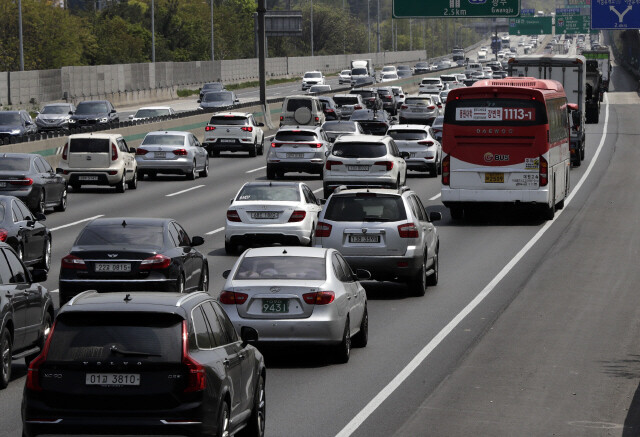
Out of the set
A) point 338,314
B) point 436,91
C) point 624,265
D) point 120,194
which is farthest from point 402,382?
point 436,91

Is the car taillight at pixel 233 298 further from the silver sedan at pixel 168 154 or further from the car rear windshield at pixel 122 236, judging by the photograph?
the silver sedan at pixel 168 154

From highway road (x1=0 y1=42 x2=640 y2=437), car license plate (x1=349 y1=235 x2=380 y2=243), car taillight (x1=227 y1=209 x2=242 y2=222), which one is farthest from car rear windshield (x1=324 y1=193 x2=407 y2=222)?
car taillight (x1=227 y1=209 x2=242 y2=222)

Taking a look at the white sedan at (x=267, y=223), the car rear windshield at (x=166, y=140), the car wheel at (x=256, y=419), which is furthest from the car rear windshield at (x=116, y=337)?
the car rear windshield at (x=166, y=140)

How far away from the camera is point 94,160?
4081 centimetres

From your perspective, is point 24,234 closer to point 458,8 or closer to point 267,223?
point 267,223

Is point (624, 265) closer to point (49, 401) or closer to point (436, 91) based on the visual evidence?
point (49, 401)

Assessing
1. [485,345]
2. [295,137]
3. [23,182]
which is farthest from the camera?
[295,137]

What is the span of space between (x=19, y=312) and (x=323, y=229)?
315 inches

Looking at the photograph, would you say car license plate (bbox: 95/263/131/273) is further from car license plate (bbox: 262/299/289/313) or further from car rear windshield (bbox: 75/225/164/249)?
car license plate (bbox: 262/299/289/313)

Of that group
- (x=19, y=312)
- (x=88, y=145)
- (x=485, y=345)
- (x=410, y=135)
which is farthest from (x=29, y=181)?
(x=19, y=312)

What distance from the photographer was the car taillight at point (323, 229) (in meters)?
22.5

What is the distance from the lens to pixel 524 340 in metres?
18.4

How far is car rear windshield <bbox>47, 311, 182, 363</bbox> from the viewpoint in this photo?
9.76 metres

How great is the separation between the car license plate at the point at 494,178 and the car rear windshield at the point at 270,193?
Answer: 23.1ft
